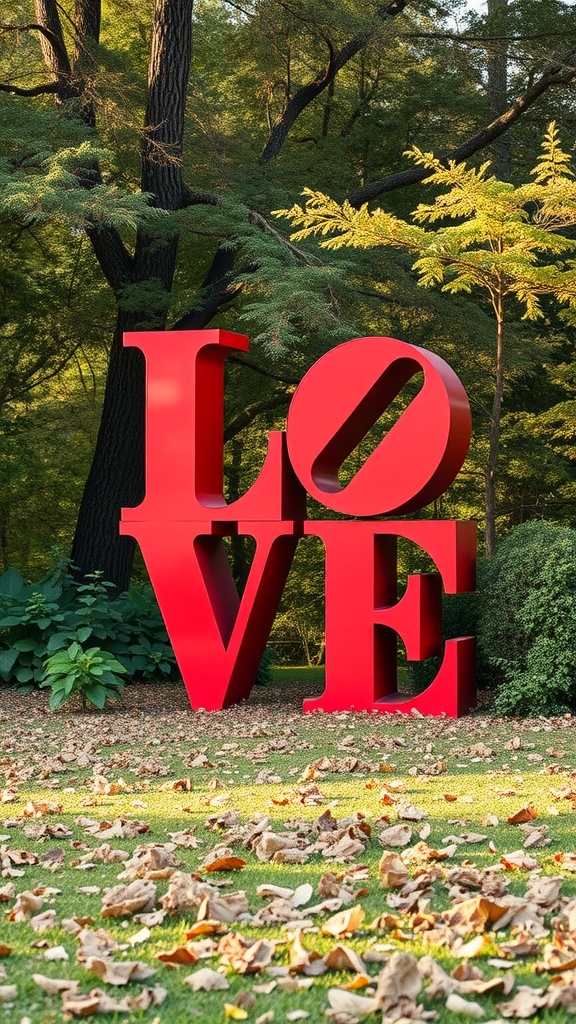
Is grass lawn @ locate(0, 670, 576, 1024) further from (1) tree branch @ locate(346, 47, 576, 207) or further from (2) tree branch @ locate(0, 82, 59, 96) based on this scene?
(2) tree branch @ locate(0, 82, 59, 96)

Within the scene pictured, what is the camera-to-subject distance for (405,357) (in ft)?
27.7

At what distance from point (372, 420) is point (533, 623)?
2099mm

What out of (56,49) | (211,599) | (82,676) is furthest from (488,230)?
(56,49)

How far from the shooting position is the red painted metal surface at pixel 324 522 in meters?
8.34

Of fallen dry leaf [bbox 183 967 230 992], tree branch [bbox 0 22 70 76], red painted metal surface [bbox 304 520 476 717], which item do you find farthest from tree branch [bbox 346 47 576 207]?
fallen dry leaf [bbox 183 967 230 992]

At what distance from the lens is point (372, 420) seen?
884 cm

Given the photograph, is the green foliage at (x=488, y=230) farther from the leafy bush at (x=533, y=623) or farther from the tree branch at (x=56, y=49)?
the tree branch at (x=56, y=49)

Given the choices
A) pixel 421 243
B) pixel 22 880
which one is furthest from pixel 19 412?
pixel 22 880

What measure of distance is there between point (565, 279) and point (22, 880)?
7533 mm

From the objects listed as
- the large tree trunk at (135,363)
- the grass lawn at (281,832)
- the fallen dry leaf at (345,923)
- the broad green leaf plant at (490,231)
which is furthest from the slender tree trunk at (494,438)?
the fallen dry leaf at (345,923)

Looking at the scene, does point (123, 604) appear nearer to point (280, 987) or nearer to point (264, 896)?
point (264, 896)

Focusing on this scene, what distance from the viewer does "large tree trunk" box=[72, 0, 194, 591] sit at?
12.3 m

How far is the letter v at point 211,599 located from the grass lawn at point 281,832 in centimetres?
96

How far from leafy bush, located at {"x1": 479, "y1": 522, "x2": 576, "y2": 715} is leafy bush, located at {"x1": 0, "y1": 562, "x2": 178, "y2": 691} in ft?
11.1
